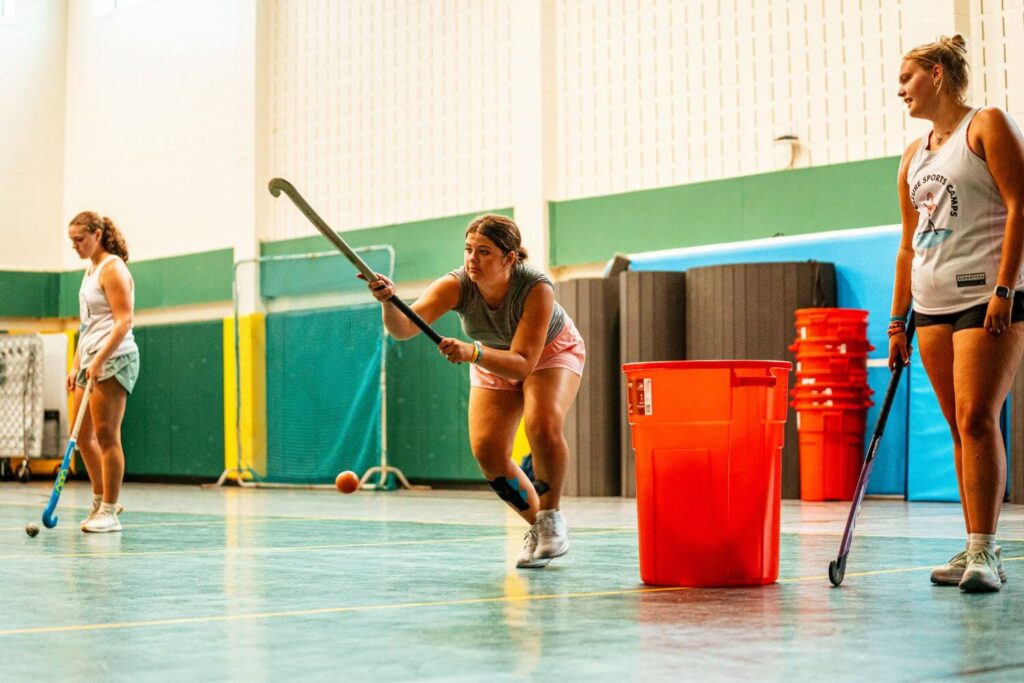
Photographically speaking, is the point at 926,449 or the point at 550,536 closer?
the point at 550,536

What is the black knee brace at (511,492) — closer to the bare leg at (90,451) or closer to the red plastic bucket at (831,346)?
the bare leg at (90,451)

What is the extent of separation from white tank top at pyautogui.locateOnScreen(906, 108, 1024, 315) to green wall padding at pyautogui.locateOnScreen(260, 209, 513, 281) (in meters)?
9.83

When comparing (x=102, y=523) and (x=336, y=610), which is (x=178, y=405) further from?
(x=336, y=610)

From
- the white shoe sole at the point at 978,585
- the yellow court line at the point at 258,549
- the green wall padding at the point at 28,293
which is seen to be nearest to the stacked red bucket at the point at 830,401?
the yellow court line at the point at 258,549

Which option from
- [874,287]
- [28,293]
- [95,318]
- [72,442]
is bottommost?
[72,442]

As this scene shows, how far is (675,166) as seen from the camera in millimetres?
13320

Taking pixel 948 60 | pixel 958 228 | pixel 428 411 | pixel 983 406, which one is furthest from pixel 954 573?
pixel 428 411

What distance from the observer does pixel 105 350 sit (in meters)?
7.77

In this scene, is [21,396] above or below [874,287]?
below

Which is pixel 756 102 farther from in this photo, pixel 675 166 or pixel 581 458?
pixel 581 458

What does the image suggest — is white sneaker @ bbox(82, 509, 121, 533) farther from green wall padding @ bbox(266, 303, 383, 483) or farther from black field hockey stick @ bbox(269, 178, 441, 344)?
green wall padding @ bbox(266, 303, 383, 483)

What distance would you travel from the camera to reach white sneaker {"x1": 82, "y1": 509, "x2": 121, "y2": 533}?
7930 millimetres

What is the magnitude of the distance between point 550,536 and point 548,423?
45 centimetres

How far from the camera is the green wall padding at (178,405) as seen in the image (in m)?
17.5
